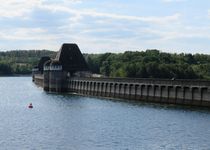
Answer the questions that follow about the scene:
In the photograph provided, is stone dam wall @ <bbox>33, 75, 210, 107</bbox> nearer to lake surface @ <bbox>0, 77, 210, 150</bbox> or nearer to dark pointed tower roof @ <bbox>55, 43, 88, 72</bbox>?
lake surface @ <bbox>0, 77, 210, 150</bbox>

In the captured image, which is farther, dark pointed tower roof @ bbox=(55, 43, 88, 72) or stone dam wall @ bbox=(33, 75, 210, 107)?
dark pointed tower roof @ bbox=(55, 43, 88, 72)

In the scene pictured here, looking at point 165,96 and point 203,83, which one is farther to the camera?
point 165,96

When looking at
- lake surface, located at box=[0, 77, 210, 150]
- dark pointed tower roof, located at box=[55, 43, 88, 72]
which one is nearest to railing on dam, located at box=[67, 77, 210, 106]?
lake surface, located at box=[0, 77, 210, 150]

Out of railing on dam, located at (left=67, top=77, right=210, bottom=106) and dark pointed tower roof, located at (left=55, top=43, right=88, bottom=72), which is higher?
dark pointed tower roof, located at (left=55, top=43, right=88, bottom=72)

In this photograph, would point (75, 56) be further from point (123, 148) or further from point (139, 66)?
point (123, 148)

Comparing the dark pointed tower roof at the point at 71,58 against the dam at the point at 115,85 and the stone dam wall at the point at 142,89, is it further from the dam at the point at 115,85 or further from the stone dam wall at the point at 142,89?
the stone dam wall at the point at 142,89

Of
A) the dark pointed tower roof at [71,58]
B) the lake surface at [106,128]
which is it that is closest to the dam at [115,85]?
the dark pointed tower roof at [71,58]

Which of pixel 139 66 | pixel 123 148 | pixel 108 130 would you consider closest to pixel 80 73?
pixel 139 66

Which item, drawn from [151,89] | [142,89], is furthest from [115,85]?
[151,89]

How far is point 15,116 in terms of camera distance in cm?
7494

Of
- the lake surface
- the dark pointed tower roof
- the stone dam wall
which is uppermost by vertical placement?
the dark pointed tower roof

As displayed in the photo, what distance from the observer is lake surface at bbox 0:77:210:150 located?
50.0 meters

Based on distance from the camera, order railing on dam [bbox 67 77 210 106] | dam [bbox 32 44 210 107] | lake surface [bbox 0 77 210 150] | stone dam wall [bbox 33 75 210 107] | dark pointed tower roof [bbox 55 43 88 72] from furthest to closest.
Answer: dark pointed tower roof [bbox 55 43 88 72], dam [bbox 32 44 210 107], stone dam wall [bbox 33 75 210 107], railing on dam [bbox 67 77 210 106], lake surface [bbox 0 77 210 150]

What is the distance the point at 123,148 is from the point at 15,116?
3003 centimetres
